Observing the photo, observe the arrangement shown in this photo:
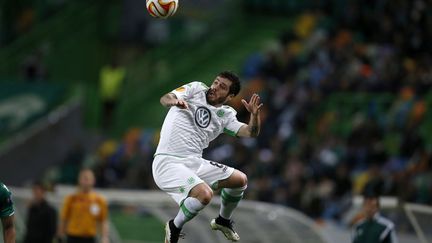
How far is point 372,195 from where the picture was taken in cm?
1355

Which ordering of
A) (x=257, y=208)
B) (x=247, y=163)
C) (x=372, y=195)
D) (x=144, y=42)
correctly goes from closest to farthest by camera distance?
(x=372, y=195)
(x=257, y=208)
(x=247, y=163)
(x=144, y=42)

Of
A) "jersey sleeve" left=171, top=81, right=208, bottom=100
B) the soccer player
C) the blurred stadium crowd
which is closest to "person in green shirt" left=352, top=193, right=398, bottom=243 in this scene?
the soccer player

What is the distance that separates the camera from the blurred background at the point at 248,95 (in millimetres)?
20078

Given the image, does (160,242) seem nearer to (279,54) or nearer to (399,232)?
(399,232)

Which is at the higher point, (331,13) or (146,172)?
(331,13)

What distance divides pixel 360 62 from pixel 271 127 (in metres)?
2.34

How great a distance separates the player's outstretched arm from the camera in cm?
1159

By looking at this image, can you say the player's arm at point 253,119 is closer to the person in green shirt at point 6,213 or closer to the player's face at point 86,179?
the person in green shirt at point 6,213

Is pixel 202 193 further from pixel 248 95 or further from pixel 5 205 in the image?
pixel 248 95

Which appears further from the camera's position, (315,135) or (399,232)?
(315,135)

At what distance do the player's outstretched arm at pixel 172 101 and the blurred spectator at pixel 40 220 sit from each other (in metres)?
5.21

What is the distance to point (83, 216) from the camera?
52.4 ft

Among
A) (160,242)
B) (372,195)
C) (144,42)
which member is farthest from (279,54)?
(372,195)

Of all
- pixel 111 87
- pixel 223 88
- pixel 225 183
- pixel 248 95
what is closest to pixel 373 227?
pixel 225 183
